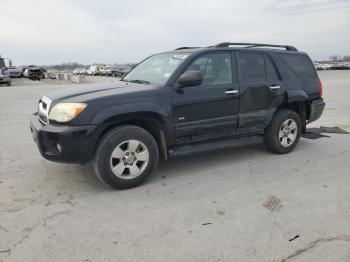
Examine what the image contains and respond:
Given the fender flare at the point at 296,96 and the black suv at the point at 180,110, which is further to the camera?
the fender flare at the point at 296,96

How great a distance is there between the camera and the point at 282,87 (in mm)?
5289

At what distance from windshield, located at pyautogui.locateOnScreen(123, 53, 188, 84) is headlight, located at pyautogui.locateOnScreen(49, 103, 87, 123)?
3.81 feet

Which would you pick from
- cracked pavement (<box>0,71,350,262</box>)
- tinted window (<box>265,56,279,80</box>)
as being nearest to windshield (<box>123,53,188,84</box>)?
cracked pavement (<box>0,71,350,262</box>)

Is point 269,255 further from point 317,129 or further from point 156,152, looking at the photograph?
point 317,129

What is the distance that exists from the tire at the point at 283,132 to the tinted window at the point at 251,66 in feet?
2.35

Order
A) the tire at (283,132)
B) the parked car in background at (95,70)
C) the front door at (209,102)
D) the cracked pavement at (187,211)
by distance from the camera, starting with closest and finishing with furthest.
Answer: the cracked pavement at (187,211)
the front door at (209,102)
the tire at (283,132)
the parked car in background at (95,70)

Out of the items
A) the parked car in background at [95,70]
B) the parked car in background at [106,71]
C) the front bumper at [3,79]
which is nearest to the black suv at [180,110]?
the front bumper at [3,79]

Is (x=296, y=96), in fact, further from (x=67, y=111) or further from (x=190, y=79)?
(x=67, y=111)

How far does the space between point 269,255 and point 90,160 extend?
2212 millimetres

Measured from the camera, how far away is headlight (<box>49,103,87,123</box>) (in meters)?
3.73

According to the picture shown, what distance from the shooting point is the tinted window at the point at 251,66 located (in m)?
4.94

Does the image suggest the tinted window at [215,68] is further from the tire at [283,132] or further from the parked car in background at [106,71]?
the parked car in background at [106,71]

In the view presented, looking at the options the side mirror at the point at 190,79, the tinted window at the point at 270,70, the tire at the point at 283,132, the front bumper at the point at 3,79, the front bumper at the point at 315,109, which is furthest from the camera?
the front bumper at the point at 3,79

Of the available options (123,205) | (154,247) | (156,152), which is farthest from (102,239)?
(156,152)
